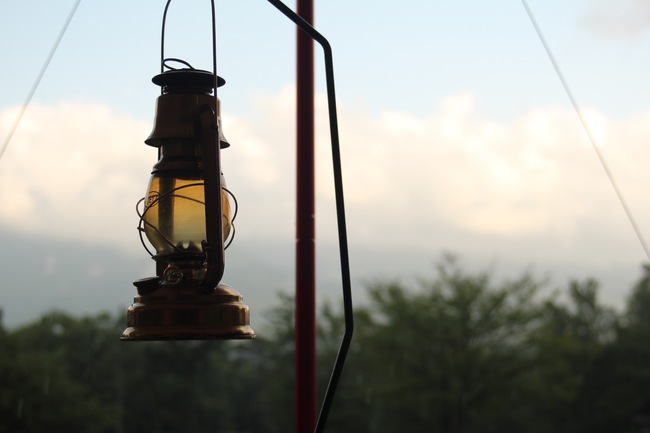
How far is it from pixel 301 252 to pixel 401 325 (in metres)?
15.6

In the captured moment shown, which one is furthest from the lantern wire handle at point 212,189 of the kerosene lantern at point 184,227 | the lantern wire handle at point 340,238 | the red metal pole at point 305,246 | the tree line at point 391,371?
the tree line at point 391,371

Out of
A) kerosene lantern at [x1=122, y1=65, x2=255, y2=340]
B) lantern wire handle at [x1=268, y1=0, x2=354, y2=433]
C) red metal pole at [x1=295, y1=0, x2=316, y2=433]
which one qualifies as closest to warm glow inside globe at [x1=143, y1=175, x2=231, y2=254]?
kerosene lantern at [x1=122, y1=65, x2=255, y2=340]

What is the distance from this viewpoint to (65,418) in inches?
727

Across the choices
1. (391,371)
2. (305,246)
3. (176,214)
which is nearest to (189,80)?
Answer: (176,214)

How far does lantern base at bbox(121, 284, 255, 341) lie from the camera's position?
2.22 feet

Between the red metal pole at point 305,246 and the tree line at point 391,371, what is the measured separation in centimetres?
1321

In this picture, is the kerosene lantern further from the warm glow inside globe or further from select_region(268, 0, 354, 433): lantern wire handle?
select_region(268, 0, 354, 433): lantern wire handle

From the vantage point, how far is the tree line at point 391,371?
52.1 feet

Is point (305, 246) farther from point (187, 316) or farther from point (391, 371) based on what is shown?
point (391, 371)

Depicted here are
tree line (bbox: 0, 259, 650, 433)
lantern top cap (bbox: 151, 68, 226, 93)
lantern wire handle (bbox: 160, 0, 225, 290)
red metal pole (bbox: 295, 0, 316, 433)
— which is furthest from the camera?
tree line (bbox: 0, 259, 650, 433)

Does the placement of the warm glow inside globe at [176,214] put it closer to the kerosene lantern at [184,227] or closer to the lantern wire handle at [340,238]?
the kerosene lantern at [184,227]

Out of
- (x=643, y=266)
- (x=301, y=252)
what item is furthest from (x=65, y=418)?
(x=301, y=252)

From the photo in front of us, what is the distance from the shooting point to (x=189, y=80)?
742 mm

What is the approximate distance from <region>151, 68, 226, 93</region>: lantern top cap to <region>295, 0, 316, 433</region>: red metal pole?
74 centimetres
